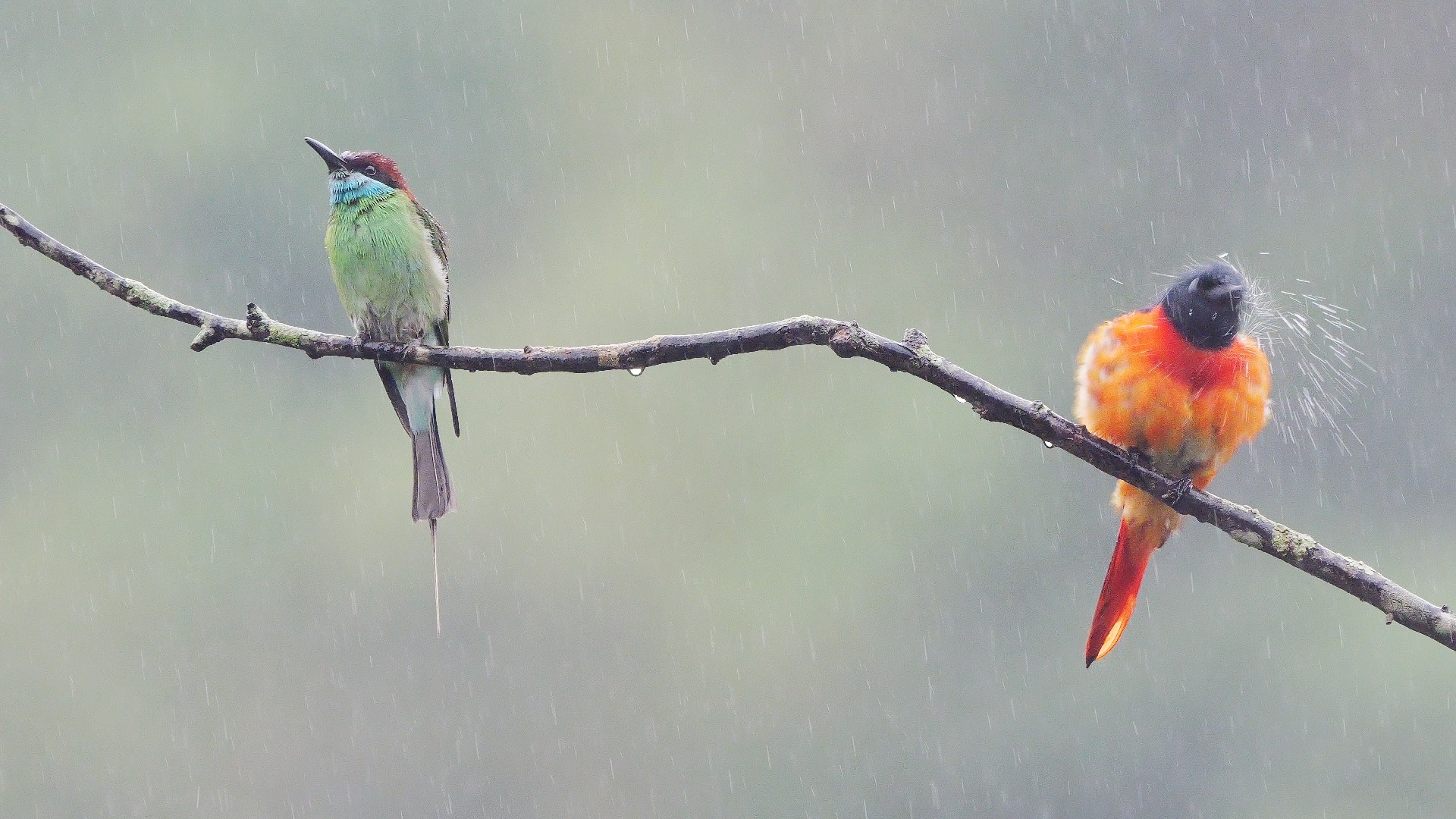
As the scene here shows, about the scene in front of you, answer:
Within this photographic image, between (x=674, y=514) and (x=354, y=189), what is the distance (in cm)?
2899

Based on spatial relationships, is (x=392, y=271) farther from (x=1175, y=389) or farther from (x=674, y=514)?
(x=674, y=514)

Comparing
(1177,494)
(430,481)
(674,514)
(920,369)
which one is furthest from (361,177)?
(674,514)

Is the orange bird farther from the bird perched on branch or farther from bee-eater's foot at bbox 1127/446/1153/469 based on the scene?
the bird perched on branch

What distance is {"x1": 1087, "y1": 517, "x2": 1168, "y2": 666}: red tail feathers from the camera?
12.5 feet

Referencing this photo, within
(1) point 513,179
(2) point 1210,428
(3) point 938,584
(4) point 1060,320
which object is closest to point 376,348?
(2) point 1210,428

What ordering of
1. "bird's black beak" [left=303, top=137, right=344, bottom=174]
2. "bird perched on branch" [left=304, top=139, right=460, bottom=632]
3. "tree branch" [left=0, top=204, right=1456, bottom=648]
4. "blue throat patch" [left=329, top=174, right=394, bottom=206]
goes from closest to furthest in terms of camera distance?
"tree branch" [left=0, top=204, right=1456, bottom=648]
"bird's black beak" [left=303, top=137, right=344, bottom=174]
"bird perched on branch" [left=304, top=139, right=460, bottom=632]
"blue throat patch" [left=329, top=174, right=394, bottom=206]

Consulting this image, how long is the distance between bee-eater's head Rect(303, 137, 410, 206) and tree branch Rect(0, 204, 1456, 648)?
5.79ft

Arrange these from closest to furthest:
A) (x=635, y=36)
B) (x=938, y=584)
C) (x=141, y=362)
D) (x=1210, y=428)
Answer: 1. (x=1210, y=428)
2. (x=938, y=584)
3. (x=141, y=362)
4. (x=635, y=36)

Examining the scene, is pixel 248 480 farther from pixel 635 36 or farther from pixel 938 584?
pixel 635 36

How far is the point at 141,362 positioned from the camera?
36.9 meters

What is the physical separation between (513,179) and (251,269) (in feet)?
32.9

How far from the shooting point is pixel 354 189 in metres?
4.57

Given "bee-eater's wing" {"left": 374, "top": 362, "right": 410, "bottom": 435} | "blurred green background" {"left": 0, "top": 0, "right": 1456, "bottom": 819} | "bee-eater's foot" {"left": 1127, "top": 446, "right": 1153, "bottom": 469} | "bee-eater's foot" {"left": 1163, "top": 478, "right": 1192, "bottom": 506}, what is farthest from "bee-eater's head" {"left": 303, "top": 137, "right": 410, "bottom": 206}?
"blurred green background" {"left": 0, "top": 0, "right": 1456, "bottom": 819}

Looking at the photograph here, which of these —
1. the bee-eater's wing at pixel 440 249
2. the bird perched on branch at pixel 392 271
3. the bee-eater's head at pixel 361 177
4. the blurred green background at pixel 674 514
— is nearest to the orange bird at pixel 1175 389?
the bird perched on branch at pixel 392 271
